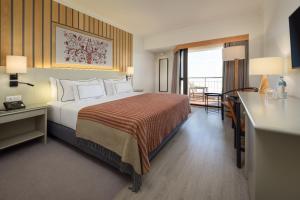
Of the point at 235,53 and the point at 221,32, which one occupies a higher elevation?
the point at 221,32

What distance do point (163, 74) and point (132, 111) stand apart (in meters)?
4.78

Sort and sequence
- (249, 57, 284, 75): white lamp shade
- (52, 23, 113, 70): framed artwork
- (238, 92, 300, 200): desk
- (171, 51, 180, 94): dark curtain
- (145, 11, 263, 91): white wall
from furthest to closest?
1. (171, 51, 180, 94): dark curtain
2. (145, 11, 263, 91): white wall
3. (52, 23, 113, 70): framed artwork
4. (249, 57, 284, 75): white lamp shade
5. (238, 92, 300, 200): desk

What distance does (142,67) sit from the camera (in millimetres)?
5844

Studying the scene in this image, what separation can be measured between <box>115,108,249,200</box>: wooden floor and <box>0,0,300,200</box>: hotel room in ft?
0.04

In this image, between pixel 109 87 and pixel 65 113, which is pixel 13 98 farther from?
pixel 109 87

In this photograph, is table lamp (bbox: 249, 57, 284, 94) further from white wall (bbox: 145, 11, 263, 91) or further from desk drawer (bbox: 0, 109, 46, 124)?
desk drawer (bbox: 0, 109, 46, 124)

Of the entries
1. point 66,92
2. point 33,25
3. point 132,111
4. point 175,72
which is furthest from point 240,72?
point 33,25

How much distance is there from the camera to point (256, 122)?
79 centimetres

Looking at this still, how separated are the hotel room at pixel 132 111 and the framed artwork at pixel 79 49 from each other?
0.02 metres

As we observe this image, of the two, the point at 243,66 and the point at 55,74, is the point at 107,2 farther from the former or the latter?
the point at 243,66

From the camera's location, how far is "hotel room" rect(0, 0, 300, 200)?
1380 millimetres

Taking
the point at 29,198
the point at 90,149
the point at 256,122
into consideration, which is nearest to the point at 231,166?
the point at 256,122

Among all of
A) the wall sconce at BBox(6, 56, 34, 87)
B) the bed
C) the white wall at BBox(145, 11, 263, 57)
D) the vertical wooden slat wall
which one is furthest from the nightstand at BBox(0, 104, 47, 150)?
the white wall at BBox(145, 11, 263, 57)

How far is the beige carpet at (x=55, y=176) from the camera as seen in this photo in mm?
1417
